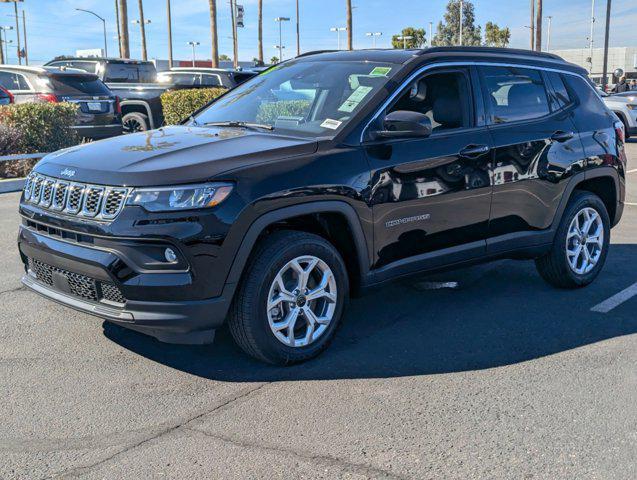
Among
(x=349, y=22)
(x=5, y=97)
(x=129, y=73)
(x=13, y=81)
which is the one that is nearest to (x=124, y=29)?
(x=129, y=73)

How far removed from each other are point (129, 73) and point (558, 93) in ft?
50.7

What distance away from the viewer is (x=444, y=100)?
5246mm

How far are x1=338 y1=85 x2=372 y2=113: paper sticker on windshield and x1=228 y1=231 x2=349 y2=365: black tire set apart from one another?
0.94m

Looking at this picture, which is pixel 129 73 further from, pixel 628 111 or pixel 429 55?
pixel 429 55

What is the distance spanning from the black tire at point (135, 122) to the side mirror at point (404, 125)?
12.9 meters

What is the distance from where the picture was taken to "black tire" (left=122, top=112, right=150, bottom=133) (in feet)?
54.6

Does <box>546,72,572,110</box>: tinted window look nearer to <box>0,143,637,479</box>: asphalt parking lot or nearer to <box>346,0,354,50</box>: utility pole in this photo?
<box>0,143,637,479</box>: asphalt parking lot

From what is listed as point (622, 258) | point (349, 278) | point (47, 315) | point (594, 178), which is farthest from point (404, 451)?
point (622, 258)

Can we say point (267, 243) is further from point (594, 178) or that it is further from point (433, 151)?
point (594, 178)

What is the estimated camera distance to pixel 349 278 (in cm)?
469

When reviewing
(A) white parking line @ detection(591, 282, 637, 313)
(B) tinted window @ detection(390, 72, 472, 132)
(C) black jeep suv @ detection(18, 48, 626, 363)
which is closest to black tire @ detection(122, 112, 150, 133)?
(C) black jeep suv @ detection(18, 48, 626, 363)

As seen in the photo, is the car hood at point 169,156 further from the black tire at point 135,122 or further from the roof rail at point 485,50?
the black tire at point 135,122

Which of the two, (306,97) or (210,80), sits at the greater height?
(306,97)

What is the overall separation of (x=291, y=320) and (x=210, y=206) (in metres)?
0.87
